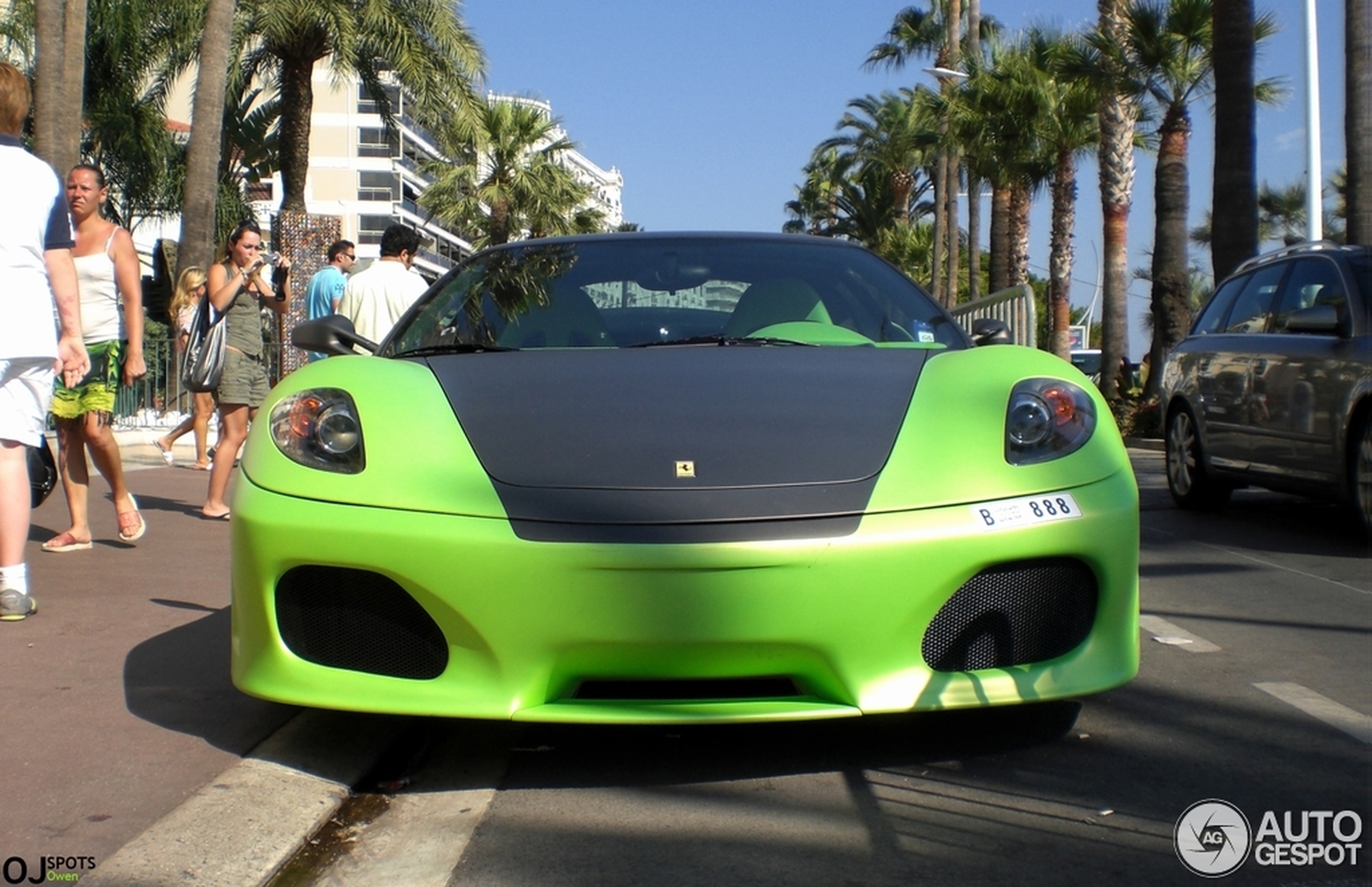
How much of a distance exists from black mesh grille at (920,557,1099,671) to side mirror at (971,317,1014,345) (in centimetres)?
138

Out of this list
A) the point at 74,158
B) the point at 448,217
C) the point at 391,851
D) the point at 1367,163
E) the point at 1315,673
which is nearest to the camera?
the point at 391,851

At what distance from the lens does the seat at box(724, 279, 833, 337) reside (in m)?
4.32

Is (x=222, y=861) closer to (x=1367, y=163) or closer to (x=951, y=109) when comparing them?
(x=1367, y=163)

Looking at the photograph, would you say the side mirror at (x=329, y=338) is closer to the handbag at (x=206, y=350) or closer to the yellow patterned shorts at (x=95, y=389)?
the yellow patterned shorts at (x=95, y=389)

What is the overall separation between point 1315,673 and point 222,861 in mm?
3161

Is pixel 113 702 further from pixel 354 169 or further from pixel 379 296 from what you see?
pixel 354 169

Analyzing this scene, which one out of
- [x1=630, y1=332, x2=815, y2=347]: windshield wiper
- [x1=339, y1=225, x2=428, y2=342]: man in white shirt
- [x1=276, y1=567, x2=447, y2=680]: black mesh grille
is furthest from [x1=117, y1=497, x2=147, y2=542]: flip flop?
[x1=276, y1=567, x2=447, y2=680]: black mesh grille

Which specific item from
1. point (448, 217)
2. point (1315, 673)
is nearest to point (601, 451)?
point (1315, 673)

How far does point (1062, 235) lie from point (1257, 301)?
906 inches

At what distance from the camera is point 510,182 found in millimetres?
43562

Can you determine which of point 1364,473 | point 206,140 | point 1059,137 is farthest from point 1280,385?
point 1059,137

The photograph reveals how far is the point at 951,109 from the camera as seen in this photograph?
34.6 metres

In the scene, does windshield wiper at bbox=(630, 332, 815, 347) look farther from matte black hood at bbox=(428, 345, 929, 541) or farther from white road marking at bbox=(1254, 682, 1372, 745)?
white road marking at bbox=(1254, 682, 1372, 745)

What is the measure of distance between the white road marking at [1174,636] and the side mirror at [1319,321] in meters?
2.51
